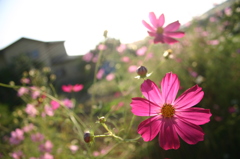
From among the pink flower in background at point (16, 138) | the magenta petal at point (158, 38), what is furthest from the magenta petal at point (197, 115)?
the pink flower in background at point (16, 138)

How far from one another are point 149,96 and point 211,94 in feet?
5.31

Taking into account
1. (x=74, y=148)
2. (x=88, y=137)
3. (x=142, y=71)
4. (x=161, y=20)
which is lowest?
(x=74, y=148)

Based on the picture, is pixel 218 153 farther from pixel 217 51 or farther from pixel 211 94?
pixel 217 51

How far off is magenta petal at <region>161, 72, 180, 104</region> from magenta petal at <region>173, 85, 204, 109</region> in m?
0.02

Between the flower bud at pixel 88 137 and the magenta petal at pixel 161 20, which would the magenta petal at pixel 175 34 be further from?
the flower bud at pixel 88 137

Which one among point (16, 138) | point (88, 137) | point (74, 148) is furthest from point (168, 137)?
point (16, 138)

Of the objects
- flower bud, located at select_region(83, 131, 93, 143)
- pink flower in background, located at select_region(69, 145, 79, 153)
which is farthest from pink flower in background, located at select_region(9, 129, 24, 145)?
flower bud, located at select_region(83, 131, 93, 143)

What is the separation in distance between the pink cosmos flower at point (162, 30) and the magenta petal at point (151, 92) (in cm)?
27

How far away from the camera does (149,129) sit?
36 centimetres

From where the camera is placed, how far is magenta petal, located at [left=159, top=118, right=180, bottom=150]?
345mm

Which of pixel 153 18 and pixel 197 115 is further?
pixel 153 18

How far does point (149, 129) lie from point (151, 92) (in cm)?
7

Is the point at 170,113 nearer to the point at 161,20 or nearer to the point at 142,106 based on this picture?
the point at 142,106

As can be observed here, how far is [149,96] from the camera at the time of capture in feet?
1.26
